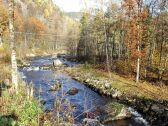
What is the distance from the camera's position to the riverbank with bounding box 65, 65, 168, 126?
70.7ft

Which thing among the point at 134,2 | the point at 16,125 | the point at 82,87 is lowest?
the point at 82,87

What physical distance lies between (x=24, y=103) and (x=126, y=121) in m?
9.13

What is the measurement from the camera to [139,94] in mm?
25234

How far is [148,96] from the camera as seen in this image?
80.1ft

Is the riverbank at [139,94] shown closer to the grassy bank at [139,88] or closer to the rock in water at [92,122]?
the grassy bank at [139,88]

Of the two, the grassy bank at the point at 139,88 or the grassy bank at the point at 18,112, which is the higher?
the grassy bank at the point at 18,112

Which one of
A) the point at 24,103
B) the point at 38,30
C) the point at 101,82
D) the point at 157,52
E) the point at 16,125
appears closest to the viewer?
the point at 16,125

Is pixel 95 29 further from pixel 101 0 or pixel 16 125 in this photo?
pixel 16 125

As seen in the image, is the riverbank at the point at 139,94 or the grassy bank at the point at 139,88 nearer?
the riverbank at the point at 139,94

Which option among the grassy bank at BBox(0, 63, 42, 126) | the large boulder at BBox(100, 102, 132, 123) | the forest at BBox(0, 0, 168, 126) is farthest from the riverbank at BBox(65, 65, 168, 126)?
the grassy bank at BBox(0, 63, 42, 126)

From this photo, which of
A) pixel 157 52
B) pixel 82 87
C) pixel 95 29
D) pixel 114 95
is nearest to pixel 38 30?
pixel 95 29

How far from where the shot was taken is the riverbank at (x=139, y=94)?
21.5 metres

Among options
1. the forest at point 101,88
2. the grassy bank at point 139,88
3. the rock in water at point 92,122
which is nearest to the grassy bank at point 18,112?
the forest at point 101,88

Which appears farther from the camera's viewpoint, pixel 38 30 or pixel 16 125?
pixel 38 30
